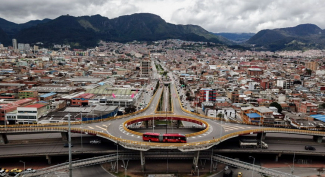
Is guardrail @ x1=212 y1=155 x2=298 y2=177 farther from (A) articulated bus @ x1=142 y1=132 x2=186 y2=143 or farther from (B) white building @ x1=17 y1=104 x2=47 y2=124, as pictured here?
(B) white building @ x1=17 y1=104 x2=47 y2=124

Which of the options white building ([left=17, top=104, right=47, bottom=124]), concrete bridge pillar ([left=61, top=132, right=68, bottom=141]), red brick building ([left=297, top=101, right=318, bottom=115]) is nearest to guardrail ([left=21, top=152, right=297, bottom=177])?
concrete bridge pillar ([left=61, top=132, right=68, bottom=141])

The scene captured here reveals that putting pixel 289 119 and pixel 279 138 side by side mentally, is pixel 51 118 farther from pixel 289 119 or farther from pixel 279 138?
pixel 289 119

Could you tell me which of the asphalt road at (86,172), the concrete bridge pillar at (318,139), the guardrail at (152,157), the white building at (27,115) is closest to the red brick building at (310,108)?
the concrete bridge pillar at (318,139)

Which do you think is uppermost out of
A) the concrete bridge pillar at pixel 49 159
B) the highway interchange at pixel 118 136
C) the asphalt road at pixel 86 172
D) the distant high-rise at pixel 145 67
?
the distant high-rise at pixel 145 67

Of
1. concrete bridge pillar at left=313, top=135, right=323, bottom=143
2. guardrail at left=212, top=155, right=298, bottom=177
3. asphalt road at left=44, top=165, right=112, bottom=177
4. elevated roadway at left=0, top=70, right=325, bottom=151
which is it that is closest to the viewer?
guardrail at left=212, top=155, right=298, bottom=177

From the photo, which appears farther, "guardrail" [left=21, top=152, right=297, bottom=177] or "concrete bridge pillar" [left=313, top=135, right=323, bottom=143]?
"concrete bridge pillar" [left=313, top=135, right=323, bottom=143]

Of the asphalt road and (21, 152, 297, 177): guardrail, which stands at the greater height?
(21, 152, 297, 177): guardrail

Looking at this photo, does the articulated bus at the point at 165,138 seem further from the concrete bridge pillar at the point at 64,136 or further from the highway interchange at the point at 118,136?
the concrete bridge pillar at the point at 64,136

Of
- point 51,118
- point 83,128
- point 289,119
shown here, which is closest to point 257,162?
point 289,119

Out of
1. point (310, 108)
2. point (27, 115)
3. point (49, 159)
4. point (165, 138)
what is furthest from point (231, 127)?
point (27, 115)

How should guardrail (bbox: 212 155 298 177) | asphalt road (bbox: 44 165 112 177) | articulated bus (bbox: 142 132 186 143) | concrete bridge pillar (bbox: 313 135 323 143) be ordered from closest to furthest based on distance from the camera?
guardrail (bbox: 212 155 298 177)
asphalt road (bbox: 44 165 112 177)
articulated bus (bbox: 142 132 186 143)
concrete bridge pillar (bbox: 313 135 323 143)

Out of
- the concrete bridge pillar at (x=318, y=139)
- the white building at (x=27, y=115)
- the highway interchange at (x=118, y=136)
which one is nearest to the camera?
the highway interchange at (x=118, y=136)
